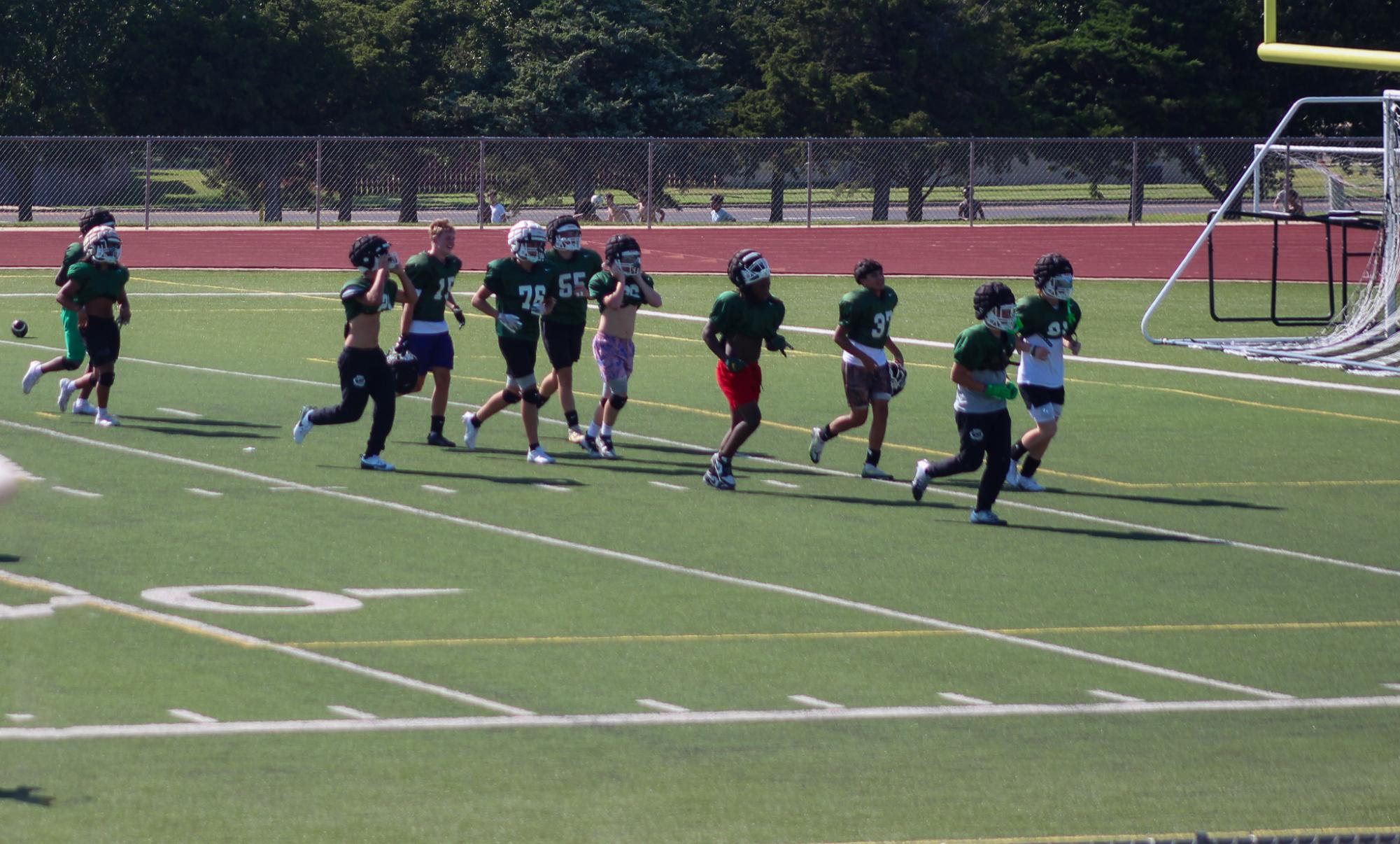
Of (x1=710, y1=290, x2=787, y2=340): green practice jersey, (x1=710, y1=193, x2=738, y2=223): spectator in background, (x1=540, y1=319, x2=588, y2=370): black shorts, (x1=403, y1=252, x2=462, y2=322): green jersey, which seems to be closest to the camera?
(x1=710, y1=290, x2=787, y2=340): green practice jersey

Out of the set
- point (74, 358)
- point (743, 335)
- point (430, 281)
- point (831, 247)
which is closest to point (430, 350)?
point (430, 281)

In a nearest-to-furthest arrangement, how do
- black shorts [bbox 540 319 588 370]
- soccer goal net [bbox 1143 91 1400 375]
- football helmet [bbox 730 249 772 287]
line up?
football helmet [bbox 730 249 772 287]
black shorts [bbox 540 319 588 370]
soccer goal net [bbox 1143 91 1400 375]

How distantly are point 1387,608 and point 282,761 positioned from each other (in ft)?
20.0

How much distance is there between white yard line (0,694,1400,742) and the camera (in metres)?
7.44

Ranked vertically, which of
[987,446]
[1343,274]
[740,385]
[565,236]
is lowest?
[987,446]

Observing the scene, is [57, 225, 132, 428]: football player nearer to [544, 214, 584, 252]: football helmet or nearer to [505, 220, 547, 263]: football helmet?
[505, 220, 547, 263]: football helmet

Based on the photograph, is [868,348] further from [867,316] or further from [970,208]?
[970,208]

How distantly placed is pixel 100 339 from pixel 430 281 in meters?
2.94

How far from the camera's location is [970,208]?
3838 centimetres

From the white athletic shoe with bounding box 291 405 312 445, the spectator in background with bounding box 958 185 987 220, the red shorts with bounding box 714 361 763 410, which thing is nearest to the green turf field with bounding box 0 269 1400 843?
the white athletic shoe with bounding box 291 405 312 445

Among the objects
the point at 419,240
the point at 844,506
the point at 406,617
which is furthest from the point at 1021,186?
the point at 406,617

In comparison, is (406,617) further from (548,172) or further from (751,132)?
(751,132)

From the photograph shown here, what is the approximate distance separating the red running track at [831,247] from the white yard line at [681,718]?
26927 mm

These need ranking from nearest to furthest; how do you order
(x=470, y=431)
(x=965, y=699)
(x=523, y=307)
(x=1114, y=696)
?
(x=965, y=699) → (x=1114, y=696) → (x=523, y=307) → (x=470, y=431)
